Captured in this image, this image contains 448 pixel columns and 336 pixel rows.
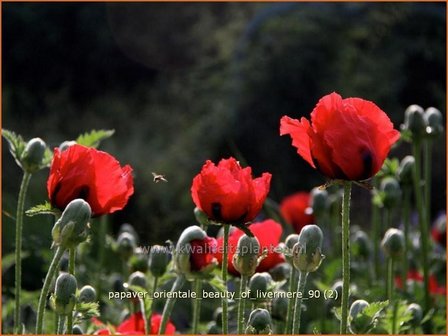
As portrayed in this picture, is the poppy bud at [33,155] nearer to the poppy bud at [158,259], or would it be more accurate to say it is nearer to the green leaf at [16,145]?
the green leaf at [16,145]

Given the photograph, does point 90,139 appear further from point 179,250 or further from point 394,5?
point 394,5

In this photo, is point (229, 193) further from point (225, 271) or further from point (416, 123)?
point (416, 123)

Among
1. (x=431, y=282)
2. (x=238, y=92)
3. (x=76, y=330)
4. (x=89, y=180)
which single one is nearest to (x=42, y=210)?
(x=89, y=180)

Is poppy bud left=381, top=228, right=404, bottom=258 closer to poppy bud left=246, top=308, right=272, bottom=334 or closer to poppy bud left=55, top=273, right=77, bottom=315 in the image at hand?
poppy bud left=246, top=308, right=272, bottom=334

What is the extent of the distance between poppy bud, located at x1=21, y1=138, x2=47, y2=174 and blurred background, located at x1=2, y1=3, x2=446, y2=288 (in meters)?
1.80

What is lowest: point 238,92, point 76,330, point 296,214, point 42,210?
point 76,330

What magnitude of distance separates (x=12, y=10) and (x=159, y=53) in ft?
3.53

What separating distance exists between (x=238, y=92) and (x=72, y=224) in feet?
12.9

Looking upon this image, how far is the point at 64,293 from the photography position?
1084 mm

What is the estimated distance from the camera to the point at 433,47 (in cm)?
499

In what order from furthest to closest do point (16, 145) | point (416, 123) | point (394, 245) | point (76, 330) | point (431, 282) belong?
point (431, 282) → point (416, 123) → point (394, 245) → point (16, 145) → point (76, 330)

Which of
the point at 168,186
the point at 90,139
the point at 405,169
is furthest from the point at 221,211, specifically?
the point at 168,186

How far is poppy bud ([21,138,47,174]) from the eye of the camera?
4.25ft

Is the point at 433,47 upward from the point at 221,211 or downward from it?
upward
